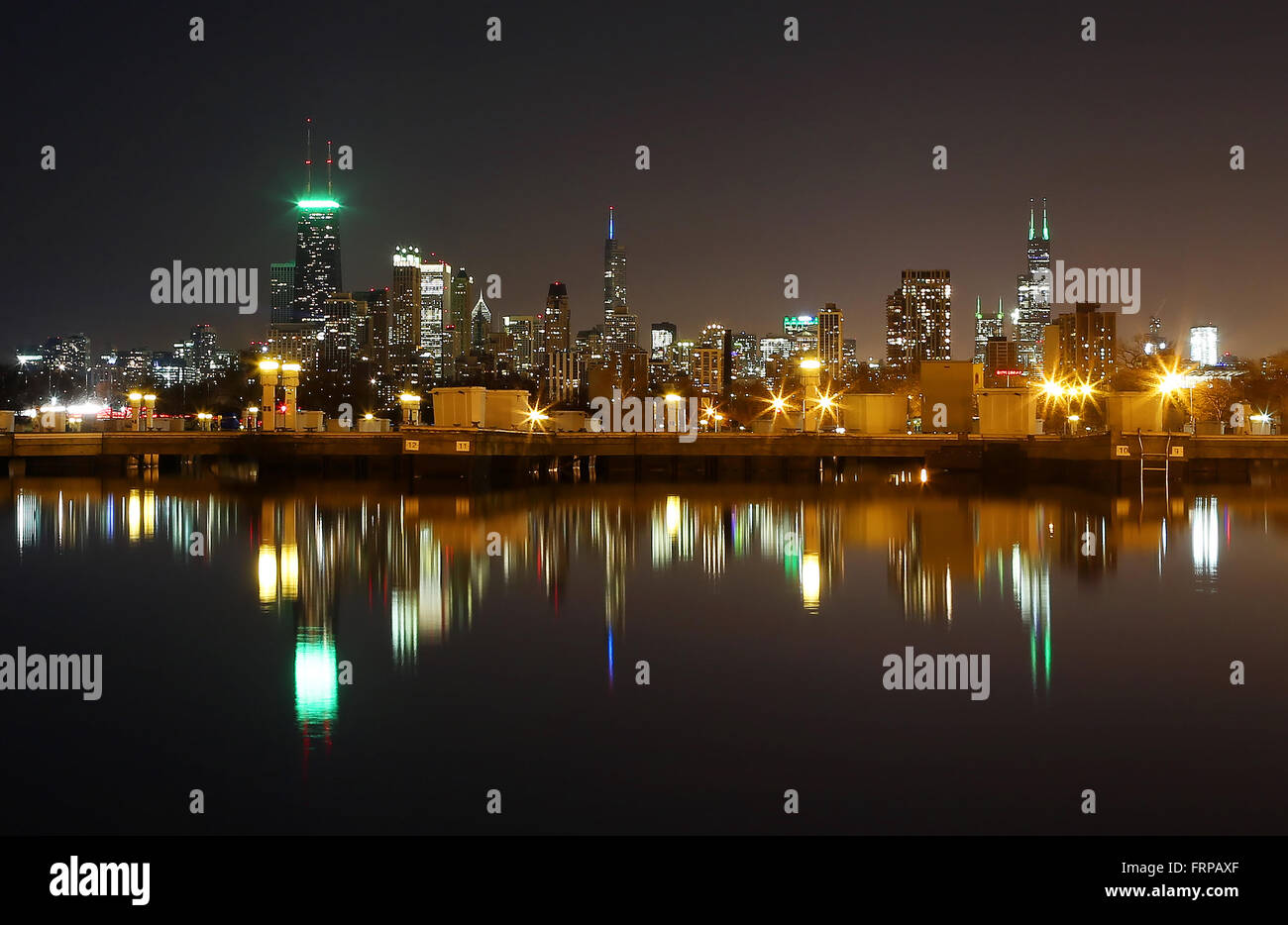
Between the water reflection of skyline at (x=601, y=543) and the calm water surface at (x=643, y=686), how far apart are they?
12cm

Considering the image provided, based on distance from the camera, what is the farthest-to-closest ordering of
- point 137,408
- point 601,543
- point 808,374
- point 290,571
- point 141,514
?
point 137,408 → point 808,374 → point 141,514 → point 601,543 → point 290,571

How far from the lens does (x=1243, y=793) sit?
31.7 feet

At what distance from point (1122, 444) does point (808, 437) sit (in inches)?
470

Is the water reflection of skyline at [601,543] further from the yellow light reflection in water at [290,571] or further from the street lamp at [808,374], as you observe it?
the street lamp at [808,374]

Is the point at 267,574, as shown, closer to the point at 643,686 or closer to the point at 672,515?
the point at 643,686

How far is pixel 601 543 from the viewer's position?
84.5 feet

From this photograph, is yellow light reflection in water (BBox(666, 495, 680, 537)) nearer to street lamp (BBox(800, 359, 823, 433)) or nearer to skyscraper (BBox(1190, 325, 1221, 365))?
street lamp (BBox(800, 359, 823, 433))

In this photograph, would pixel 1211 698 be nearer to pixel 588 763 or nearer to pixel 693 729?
pixel 693 729

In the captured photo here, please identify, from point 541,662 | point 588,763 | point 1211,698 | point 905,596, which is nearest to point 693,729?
point 588,763

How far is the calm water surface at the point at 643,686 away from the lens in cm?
942

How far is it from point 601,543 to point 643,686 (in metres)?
12.8

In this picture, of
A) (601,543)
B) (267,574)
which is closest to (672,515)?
(601,543)

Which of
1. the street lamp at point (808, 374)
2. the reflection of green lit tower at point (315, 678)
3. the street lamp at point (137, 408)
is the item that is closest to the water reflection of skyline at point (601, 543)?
the reflection of green lit tower at point (315, 678)

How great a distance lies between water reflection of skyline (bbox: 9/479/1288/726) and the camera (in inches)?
675
